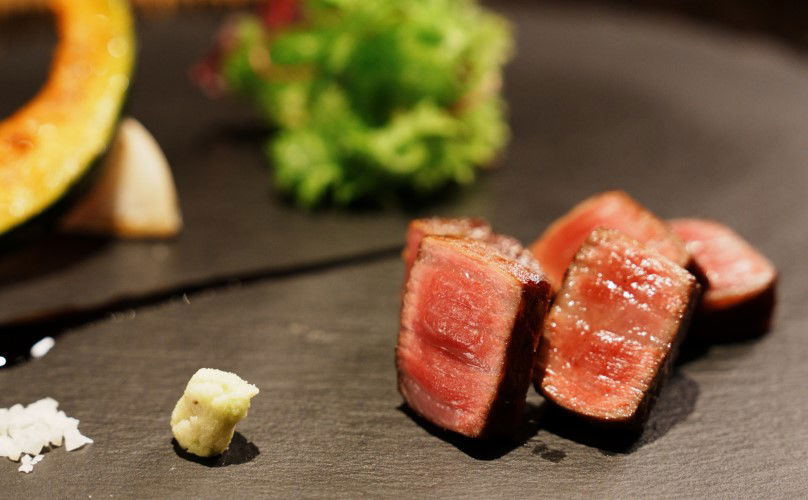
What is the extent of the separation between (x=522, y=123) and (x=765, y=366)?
2784mm

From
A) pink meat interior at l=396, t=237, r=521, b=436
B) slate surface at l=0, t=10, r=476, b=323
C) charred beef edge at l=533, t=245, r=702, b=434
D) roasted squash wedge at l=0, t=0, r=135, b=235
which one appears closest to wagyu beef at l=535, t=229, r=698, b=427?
charred beef edge at l=533, t=245, r=702, b=434

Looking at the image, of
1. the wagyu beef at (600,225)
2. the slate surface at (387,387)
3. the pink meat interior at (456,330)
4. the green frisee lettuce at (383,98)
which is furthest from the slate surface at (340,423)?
the green frisee lettuce at (383,98)

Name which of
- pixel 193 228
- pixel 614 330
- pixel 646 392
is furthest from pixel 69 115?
pixel 646 392

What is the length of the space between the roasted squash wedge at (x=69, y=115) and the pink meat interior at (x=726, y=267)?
2380 mm

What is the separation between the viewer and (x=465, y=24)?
4441 mm

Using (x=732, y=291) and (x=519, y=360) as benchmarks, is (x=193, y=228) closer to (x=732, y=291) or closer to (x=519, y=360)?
(x=519, y=360)

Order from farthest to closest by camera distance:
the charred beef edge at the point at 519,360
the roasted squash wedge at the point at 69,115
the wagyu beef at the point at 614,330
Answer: the roasted squash wedge at the point at 69,115
the wagyu beef at the point at 614,330
the charred beef edge at the point at 519,360

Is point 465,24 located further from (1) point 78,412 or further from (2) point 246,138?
(1) point 78,412

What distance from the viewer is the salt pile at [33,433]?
2.33 m

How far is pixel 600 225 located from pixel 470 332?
867 millimetres

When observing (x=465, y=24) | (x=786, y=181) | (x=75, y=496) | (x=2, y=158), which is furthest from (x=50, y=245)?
(x=786, y=181)

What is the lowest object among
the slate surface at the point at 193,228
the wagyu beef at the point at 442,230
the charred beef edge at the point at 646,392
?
the slate surface at the point at 193,228

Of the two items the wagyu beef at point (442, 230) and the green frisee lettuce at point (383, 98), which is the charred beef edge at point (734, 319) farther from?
the green frisee lettuce at point (383, 98)

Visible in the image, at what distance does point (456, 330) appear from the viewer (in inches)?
92.7
